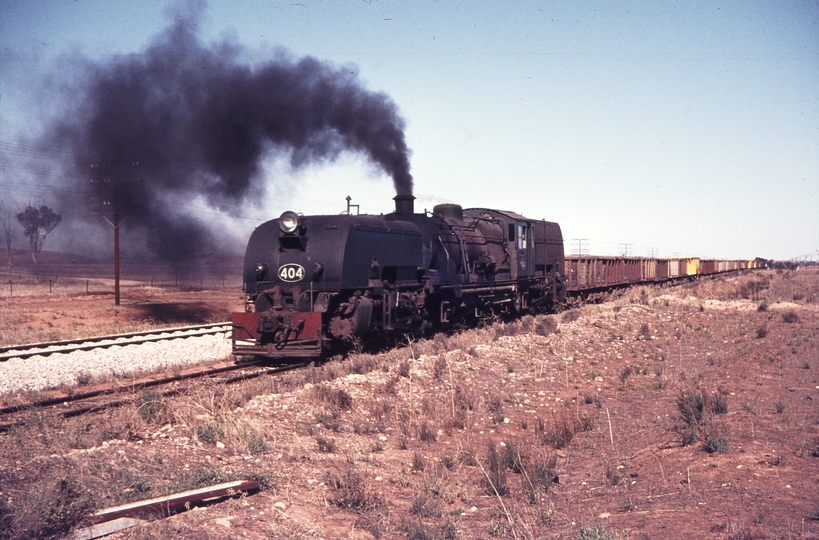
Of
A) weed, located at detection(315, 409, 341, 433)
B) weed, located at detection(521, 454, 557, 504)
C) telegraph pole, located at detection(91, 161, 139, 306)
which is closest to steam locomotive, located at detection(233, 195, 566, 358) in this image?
weed, located at detection(315, 409, 341, 433)

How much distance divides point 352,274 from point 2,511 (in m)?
8.97

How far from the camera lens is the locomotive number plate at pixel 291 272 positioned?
13.4 meters

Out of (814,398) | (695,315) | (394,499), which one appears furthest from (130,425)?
(695,315)

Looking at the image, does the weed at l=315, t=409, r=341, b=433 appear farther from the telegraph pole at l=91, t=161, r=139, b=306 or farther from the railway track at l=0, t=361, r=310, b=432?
the telegraph pole at l=91, t=161, r=139, b=306

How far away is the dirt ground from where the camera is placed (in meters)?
5.47

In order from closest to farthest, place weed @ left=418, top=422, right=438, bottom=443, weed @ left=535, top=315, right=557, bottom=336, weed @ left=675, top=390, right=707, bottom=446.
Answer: weed @ left=675, top=390, right=707, bottom=446 → weed @ left=418, top=422, right=438, bottom=443 → weed @ left=535, top=315, right=557, bottom=336

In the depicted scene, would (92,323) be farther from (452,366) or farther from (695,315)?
(695,315)

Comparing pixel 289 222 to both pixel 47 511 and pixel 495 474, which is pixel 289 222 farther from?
pixel 47 511

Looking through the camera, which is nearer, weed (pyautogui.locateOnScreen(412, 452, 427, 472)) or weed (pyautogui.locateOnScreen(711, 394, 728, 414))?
weed (pyautogui.locateOnScreen(412, 452, 427, 472))

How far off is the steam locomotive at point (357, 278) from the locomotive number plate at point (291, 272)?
2cm

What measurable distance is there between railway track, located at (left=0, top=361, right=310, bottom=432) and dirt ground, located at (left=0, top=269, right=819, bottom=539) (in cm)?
44

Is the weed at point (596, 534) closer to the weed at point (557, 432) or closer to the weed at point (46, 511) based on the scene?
the weed at point (557, 432)

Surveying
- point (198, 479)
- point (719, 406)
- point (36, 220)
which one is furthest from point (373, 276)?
point (36, 220)

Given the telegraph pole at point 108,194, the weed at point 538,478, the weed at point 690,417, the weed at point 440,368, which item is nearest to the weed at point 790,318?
the weed at point 690,417
